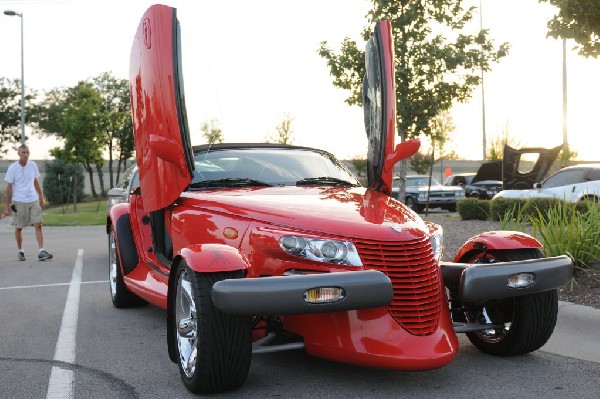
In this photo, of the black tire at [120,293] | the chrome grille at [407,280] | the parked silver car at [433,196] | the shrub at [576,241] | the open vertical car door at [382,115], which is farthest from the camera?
the parked silver car at [433,196]

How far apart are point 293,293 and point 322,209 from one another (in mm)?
910

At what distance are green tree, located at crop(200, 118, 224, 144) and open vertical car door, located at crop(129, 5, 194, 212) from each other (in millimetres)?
647

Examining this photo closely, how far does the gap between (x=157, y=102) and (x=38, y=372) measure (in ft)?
6.59

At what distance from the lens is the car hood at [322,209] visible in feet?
14.6

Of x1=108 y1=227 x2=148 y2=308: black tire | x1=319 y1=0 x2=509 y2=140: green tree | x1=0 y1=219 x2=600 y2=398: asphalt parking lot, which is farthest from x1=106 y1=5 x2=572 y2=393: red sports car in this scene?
x1=319 y1=0 x2=509 y2=140: green tree

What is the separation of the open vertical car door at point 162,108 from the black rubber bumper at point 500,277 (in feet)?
6.48

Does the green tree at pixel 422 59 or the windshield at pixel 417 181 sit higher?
the green tree at pixel 422 59

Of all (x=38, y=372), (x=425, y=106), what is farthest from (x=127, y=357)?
(x=425, y=106)

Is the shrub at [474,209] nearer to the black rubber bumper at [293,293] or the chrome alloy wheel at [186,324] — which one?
the chrome alloy wheel at [186,324]

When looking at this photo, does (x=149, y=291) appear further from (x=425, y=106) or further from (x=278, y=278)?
(x=425, y=106)

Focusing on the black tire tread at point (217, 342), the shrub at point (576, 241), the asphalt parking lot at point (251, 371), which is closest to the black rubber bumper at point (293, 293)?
the black tire tread at point (217, 342)

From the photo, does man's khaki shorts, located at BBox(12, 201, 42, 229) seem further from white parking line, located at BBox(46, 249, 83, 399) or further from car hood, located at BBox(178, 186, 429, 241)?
car hood, located at BBox(178, 186, 429, 241)

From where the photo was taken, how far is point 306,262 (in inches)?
172

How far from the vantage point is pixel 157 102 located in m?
5.36
